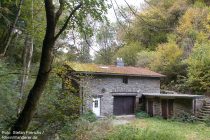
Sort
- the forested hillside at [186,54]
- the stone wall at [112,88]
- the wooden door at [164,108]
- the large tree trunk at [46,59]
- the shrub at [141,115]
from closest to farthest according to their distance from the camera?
the large tree trunk at [46,59], the stone wall at [112,88], the wooden door at [164,108], the shrub at [141,115], the forested hillside at [186,54]

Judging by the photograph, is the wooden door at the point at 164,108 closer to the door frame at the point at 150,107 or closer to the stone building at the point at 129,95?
the stone building at the point at 129,95

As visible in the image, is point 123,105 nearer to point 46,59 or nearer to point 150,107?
point 150,107

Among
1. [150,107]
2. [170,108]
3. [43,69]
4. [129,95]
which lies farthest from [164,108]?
[43,69]

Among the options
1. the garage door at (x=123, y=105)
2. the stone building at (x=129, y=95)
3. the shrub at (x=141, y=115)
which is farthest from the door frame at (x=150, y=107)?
the garage door at (x=123, y=105)

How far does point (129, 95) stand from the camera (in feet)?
65.1

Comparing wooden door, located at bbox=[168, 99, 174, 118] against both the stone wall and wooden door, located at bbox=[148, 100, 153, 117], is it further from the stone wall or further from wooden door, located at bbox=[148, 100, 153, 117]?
the stone wall

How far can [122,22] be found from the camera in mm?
3496

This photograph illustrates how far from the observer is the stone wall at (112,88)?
17.9 meters

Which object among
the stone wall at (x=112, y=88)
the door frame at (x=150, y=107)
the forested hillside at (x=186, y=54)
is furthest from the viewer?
the forested hillside at (x=186, y=54)

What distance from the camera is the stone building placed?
17594mm

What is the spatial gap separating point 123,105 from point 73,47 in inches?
545

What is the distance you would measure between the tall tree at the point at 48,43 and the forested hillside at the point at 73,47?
0.01 metres

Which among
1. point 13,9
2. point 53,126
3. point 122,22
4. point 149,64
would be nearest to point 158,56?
point 149,64

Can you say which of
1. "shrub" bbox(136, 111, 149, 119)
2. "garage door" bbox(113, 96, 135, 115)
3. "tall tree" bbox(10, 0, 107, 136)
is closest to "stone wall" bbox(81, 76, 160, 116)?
"garage door" bbox(113, 96, 135, 115)
